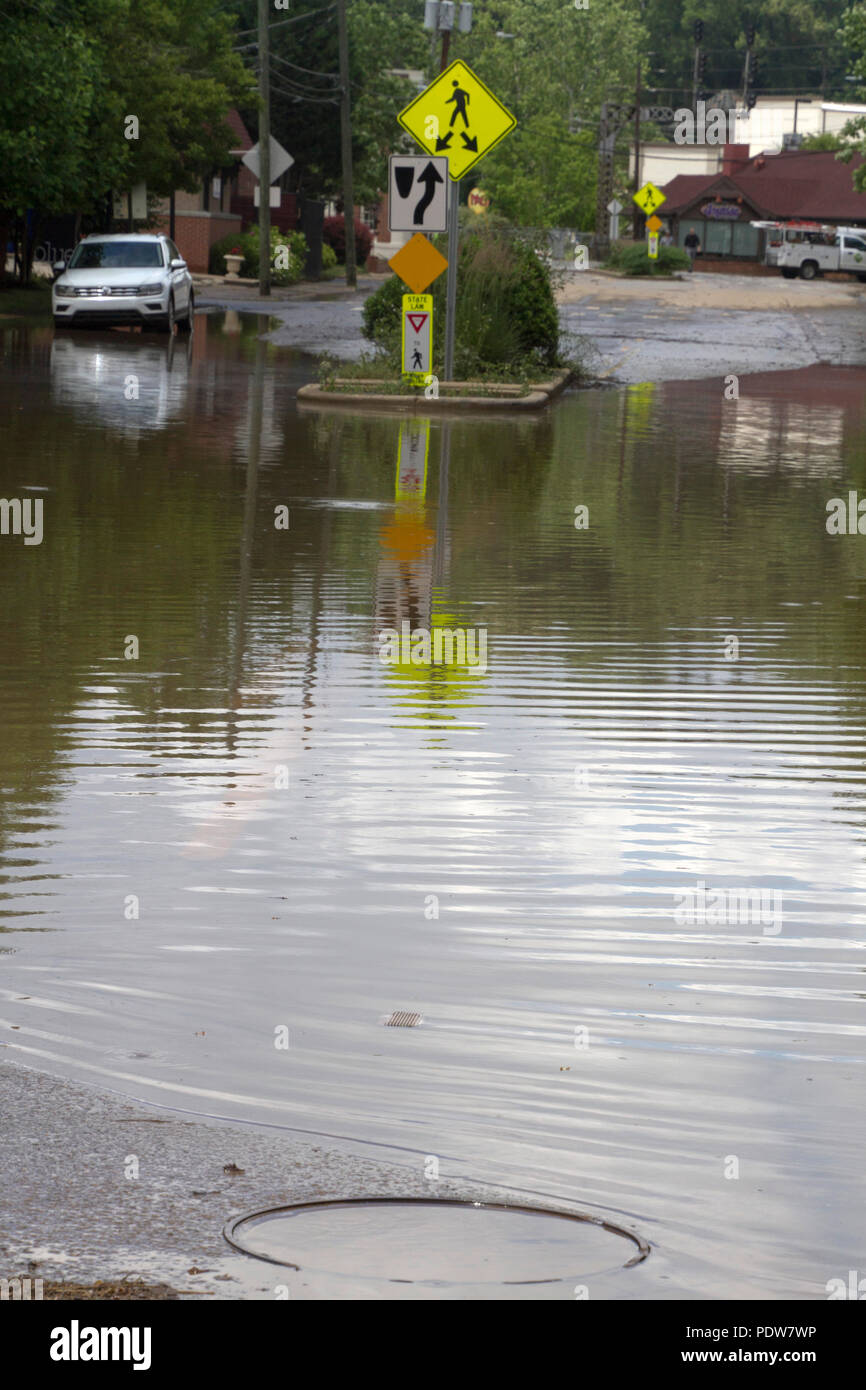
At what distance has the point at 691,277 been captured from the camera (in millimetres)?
74312

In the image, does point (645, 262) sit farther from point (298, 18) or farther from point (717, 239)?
point (717, 239)

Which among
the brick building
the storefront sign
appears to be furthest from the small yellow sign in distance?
the storefront sign

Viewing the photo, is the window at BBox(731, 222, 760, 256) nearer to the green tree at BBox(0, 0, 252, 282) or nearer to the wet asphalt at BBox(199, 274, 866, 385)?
the wet asphalt at BBox(199, 274, 866, 385)

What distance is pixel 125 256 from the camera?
37.1 meters

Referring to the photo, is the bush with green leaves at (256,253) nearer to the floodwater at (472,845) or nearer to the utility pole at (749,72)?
the floodwater at (472,845)

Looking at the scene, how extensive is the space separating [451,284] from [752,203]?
81.3 m

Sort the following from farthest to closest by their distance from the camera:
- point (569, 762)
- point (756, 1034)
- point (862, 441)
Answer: point (862, 441) → point (569, 762) → point (756, 1034)

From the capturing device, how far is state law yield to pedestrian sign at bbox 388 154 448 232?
22.9m

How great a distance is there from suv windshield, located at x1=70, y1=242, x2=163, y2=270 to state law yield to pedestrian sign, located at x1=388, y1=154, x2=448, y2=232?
14.8 metres

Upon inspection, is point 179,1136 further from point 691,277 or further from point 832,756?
point 691,277

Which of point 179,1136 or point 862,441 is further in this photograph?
point 862,441
